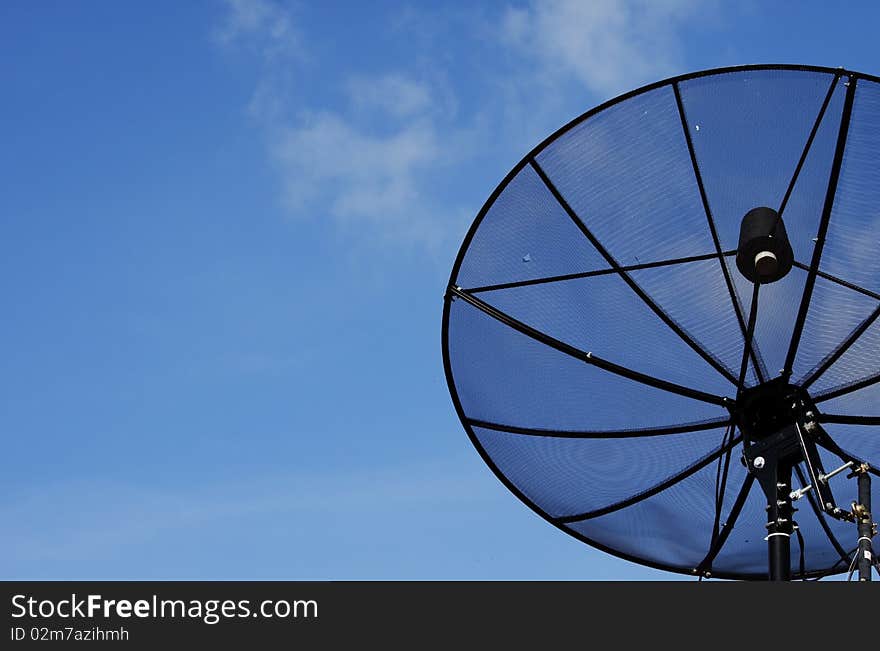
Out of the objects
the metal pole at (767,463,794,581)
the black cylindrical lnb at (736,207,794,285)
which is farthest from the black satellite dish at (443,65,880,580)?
the metal pole at (767,463,794,581)

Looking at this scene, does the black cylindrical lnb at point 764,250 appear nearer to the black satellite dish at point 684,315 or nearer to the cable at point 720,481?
the black satellite dish at point 684,315

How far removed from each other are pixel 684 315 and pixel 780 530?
6.99ft

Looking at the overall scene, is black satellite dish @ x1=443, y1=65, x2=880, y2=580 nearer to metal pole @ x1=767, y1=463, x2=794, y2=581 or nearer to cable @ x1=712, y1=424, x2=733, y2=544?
cable @ x1=712, y1=424, x2=733, y2=544

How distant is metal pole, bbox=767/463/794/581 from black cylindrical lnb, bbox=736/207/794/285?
141 centimetres

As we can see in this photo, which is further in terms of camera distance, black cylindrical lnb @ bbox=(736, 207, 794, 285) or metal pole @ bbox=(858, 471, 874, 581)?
black cylindrical lnb @ bbox=(736, 207, 794, 285)

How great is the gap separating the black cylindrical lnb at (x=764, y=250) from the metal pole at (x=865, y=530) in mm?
1713

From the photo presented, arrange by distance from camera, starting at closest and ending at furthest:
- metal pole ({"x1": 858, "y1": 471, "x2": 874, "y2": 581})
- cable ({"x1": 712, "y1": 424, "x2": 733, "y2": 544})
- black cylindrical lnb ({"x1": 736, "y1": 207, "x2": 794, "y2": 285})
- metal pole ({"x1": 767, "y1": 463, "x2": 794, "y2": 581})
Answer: metal pole ({"x1": 858, "y1": 471, "x2": 874, "y2": 581}), metal pole ({"x1": 767, "y1": 463, "x2": 794, "y2": 581}), black cylindrical lnb ({"x1": 736, "y1": 207, "x2": 794, "y2": 285}), cable ({"x1": 712, "y1": 424, "x2": 733, "y2": 544})

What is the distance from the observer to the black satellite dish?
8328 mm

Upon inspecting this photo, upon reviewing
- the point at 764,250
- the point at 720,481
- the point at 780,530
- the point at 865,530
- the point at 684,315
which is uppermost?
the point at 684,315

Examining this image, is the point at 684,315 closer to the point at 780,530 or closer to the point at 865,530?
the point at 780,530

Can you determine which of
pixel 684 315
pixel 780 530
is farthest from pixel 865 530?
pixel 684 315

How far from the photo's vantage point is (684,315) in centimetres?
903
